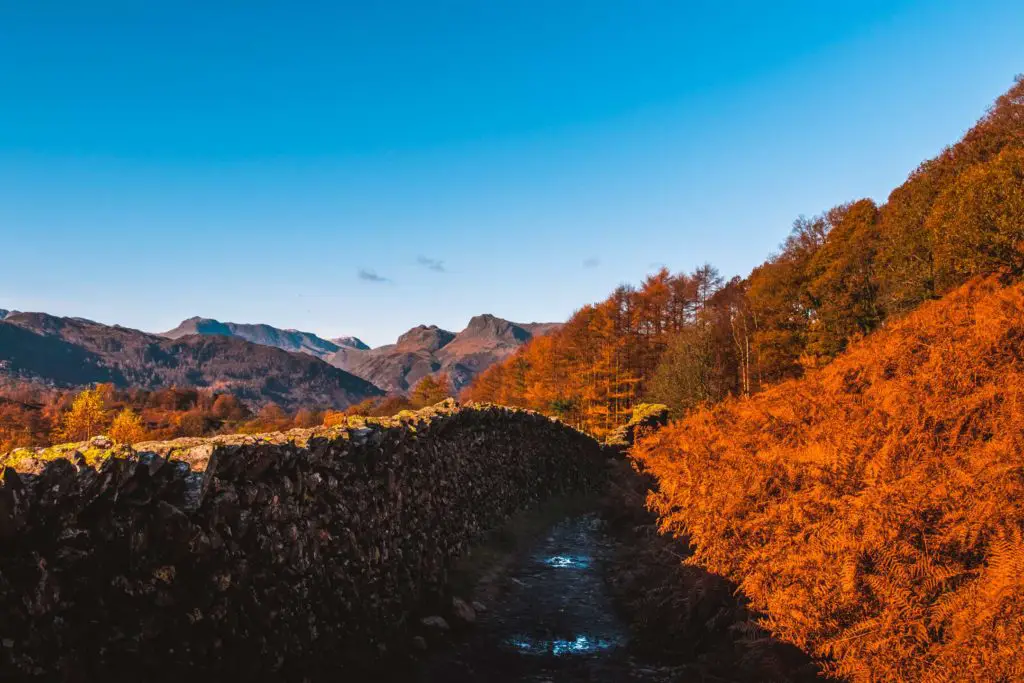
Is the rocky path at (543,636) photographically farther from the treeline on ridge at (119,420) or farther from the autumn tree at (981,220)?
the treeline on ridge at (119,420)

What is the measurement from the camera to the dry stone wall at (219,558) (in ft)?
12.9

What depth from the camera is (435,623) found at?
853 cm

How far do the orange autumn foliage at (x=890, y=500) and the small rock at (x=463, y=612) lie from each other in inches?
147

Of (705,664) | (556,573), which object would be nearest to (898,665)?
(705,664)

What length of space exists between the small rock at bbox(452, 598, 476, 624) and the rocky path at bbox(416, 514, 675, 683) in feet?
0.45

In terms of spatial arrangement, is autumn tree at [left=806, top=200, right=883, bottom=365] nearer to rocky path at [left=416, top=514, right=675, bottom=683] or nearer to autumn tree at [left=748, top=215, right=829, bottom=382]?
autumn tree at [left=748, top=215, right=829, bottom=382]

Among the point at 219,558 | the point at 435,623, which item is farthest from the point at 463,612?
the point at 219,558

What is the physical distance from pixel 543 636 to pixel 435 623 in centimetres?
176

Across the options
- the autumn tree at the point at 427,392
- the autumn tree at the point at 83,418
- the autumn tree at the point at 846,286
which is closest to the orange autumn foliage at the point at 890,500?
the autumn tree at the point at 846,286

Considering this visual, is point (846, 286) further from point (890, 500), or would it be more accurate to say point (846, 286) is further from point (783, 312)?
point (890, 500)

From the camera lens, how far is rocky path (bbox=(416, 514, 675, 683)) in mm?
7449

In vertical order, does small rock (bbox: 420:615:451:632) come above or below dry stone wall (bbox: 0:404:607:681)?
below

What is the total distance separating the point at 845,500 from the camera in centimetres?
568

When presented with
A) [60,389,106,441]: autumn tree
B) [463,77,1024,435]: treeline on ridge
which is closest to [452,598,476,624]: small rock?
[463,77,1024,435]: treeline on ridge
